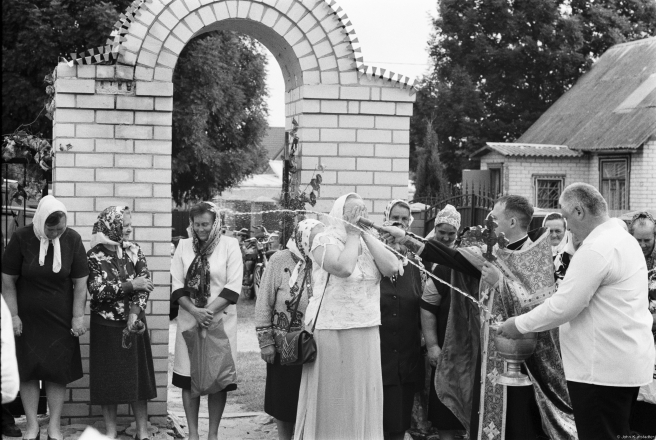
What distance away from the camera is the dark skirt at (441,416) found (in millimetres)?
6559

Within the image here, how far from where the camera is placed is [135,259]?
6738mm

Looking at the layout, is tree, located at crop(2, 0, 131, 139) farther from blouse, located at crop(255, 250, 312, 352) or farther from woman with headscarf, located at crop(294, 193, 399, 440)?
woman with headscarf, located at crop(294, 193, 399, 440)

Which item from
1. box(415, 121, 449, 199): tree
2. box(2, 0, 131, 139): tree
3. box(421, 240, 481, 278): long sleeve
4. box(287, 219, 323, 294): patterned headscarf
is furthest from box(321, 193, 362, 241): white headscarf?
box(415, 121, 449, 199): tree

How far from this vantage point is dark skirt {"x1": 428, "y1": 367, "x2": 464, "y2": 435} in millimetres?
6559

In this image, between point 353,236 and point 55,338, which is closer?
point 353,236

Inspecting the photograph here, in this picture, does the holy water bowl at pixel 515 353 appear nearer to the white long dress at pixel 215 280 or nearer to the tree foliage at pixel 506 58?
the white long dress at pixel 215 280

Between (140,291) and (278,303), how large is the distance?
984mm

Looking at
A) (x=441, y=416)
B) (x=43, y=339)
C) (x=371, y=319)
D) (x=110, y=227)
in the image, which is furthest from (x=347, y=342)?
(x=43, y=339)

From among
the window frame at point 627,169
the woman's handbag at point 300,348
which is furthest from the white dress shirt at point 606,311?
the window frame at point 627,169

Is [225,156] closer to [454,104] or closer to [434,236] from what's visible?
[454,104]

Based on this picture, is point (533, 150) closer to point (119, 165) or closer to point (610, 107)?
point (610, 107)

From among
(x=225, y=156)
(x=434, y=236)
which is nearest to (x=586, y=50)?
(x=225, y=156)

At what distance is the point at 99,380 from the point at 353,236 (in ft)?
7.26

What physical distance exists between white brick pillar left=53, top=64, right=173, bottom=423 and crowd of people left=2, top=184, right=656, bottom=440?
0.35m
